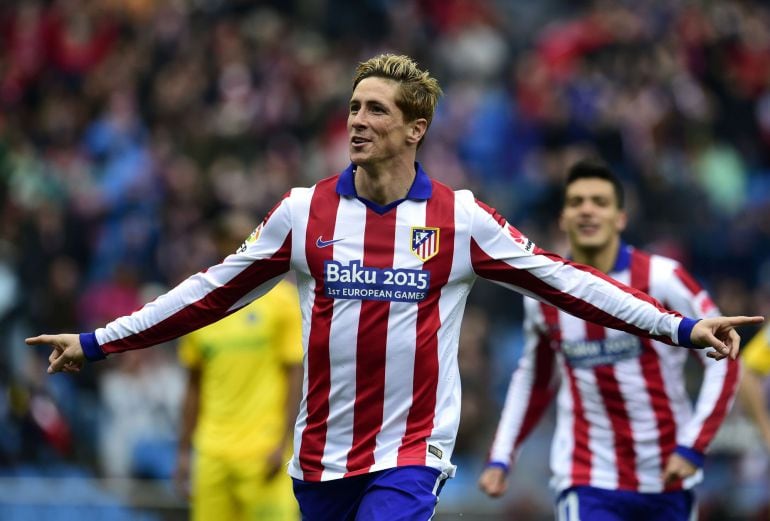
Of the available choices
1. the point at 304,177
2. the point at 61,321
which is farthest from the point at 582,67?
the point at 61,321

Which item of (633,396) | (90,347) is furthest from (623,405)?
(90,347)

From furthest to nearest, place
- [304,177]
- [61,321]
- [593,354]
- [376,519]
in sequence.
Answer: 1. [304,177]
2. [61,321]
3. [593,354]
4. [376,519]

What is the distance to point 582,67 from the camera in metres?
15.0

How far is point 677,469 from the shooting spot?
6.45 meters

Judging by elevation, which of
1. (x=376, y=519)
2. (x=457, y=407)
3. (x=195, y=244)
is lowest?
(x=376, y=519)

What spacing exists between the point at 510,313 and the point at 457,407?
286 inches

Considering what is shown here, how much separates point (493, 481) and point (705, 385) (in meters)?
1.12

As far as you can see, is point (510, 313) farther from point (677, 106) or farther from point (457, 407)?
point (457, 407)

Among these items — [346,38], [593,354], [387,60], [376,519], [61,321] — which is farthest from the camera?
[346,38]

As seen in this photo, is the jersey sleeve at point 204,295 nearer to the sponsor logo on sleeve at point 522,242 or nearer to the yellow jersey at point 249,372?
the sponsor logo on sleeve at point 522,242

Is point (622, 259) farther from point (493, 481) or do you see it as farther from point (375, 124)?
point (375, 124)

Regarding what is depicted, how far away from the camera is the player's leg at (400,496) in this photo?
206 inches

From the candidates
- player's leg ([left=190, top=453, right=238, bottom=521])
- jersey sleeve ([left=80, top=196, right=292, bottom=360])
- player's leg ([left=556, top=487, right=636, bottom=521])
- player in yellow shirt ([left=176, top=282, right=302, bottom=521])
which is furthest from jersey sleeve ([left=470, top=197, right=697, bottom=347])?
player's leg ([left=190, top=453, right=238, bottom=521])

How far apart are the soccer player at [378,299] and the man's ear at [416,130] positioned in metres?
0.01
